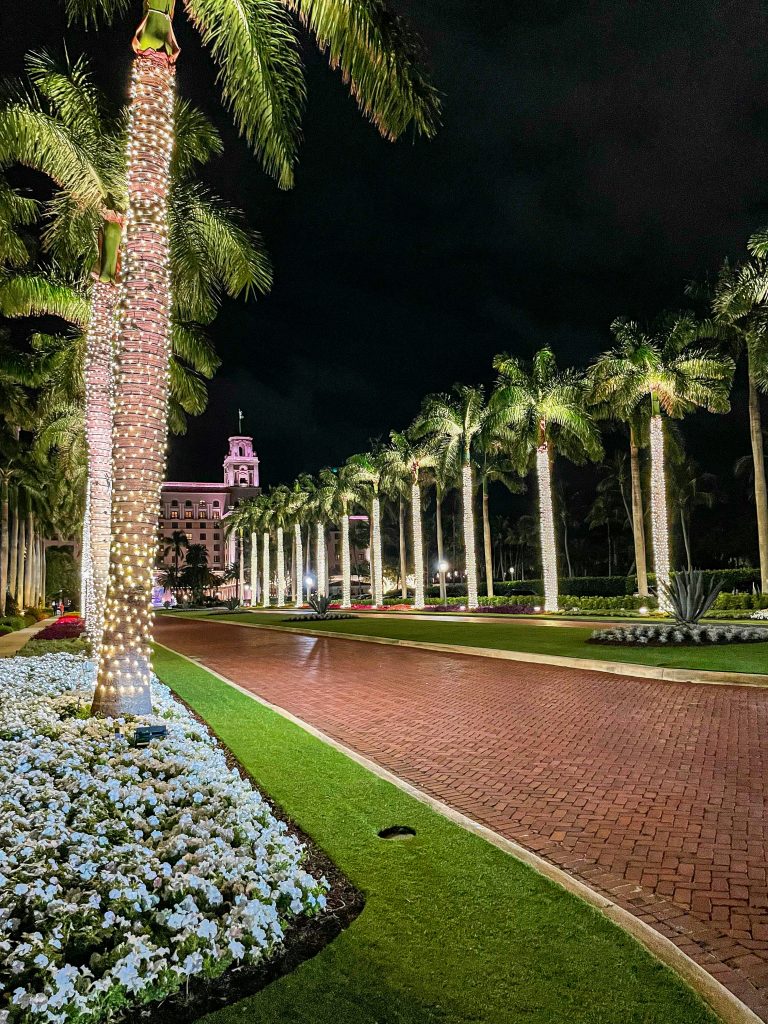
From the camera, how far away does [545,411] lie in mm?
34594

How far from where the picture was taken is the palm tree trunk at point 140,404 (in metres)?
8.40

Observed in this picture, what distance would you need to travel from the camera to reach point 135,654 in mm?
8383

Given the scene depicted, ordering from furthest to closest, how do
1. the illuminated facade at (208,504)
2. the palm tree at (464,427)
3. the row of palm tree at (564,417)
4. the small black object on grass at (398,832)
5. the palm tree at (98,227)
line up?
the illuminated facade at (208,504)
the palm tree at (464,427)
the row of palm tree at (564,417)
the palm tree at (98,227)
the small black object on grass at (398,832)

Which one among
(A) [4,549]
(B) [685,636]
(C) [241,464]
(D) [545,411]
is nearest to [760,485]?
(D) [545,411]

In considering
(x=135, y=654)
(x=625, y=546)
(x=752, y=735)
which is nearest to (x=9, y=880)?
(x=135, y=654)

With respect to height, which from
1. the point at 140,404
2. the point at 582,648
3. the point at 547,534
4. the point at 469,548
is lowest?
the point at 582,648

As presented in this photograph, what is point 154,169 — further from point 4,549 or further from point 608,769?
point 4,549

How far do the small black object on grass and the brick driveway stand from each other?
27.1 inches

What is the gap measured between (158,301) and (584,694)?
8.79 m

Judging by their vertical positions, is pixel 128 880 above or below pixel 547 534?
below

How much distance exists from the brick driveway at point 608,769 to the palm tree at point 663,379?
17938 mm

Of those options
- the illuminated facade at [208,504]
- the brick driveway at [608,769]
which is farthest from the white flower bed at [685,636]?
the illuminated facade at [208,504]

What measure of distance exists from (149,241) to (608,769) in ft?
27.3

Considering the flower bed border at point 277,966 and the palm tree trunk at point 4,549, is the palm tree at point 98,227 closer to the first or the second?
the flower bed border at point 277,966
